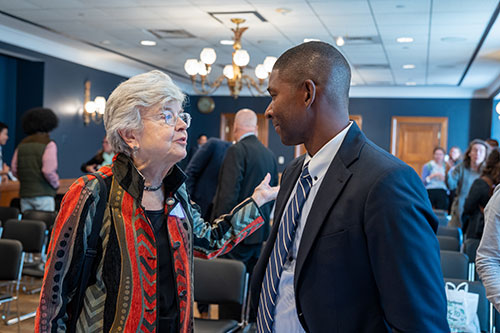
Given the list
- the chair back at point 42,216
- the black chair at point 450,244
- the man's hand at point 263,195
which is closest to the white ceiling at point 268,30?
the chair back at point 42,216

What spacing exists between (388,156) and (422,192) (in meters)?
0.13

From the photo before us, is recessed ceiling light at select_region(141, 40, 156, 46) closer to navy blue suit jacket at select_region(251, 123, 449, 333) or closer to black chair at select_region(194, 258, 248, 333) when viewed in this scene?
black chair at select_region(194, 258, 248, 333)

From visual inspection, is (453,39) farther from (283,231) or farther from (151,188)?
(283,231)

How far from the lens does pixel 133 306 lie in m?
1.70

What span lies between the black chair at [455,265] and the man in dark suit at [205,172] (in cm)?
214

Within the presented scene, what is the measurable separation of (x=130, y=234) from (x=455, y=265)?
269 cm

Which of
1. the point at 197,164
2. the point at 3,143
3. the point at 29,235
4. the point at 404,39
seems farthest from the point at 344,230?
the point at 404,39

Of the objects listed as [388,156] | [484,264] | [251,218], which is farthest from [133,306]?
[484,264]

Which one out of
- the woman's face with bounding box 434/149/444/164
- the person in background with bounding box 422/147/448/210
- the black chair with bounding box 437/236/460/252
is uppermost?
the woman's face with bounding box 434/149/444/164

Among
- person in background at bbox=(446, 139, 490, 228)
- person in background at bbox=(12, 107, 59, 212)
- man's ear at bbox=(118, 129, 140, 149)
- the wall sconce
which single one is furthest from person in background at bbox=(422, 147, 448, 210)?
man's ear at bbox=(118, 129, 140, 149)

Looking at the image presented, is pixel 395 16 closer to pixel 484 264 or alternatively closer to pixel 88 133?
pixel 484 264

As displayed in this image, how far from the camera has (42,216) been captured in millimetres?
5734

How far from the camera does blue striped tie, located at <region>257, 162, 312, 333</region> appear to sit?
4.91 ft

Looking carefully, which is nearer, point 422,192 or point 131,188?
point 422,192
